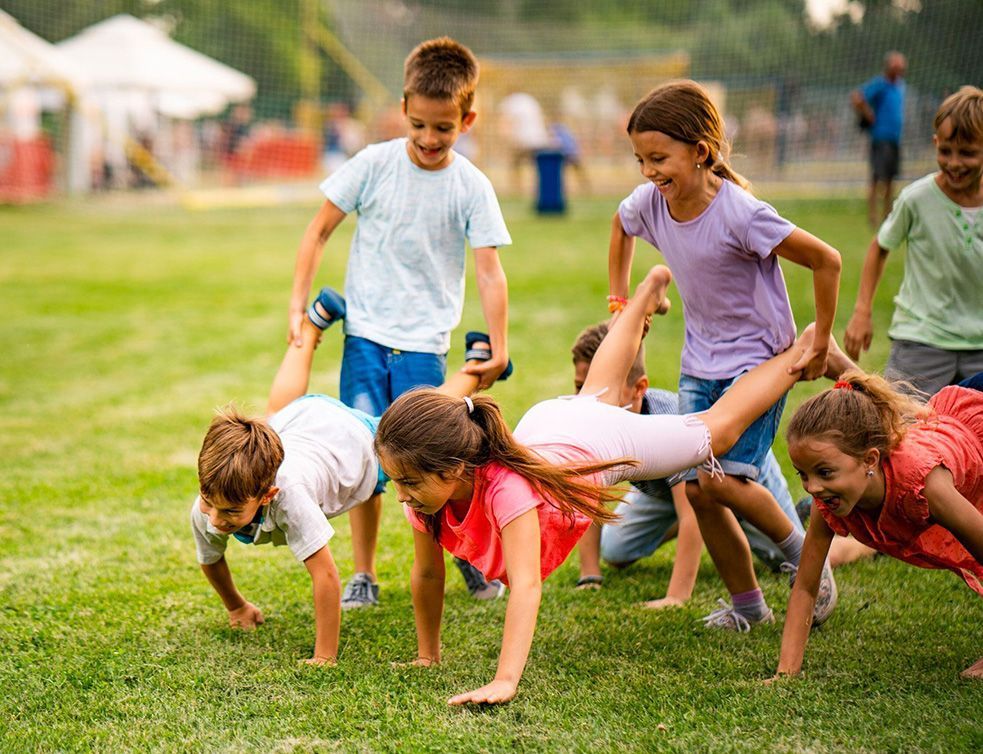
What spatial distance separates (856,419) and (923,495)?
285mm

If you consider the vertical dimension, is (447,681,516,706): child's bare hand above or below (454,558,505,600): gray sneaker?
above

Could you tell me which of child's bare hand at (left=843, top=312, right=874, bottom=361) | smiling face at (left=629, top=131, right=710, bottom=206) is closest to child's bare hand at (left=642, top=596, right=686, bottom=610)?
child's bare hand at (left=843, top=312, right=874, bottom=361)

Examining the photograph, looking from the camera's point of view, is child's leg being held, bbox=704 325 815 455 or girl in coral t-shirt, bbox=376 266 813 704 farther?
child's leg being held, bbox=704 325 815 455

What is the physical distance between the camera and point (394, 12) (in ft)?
68.6

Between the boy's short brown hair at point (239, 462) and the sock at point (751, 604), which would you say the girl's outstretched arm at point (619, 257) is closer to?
the sock at point (751, 604)

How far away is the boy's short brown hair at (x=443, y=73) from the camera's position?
13.1ft

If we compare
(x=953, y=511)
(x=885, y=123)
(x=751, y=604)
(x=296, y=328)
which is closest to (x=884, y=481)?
(x=953, y=511)

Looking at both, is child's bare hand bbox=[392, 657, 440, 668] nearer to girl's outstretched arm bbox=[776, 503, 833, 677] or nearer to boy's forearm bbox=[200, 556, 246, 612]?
boy's forearm bbox=[200, 556, 246, 612]

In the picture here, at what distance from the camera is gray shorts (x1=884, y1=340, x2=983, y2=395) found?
4383mm

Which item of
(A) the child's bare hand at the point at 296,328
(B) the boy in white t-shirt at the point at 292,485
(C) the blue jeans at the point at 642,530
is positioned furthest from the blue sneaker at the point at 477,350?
(C) the blue jeans at the point at 642,530

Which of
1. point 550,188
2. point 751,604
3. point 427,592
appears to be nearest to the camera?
point 427,592

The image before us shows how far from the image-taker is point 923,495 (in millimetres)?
3072

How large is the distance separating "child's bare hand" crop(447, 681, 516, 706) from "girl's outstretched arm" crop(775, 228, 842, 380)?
4.67 feet

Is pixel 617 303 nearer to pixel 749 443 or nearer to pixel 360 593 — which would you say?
pixel 749 443
